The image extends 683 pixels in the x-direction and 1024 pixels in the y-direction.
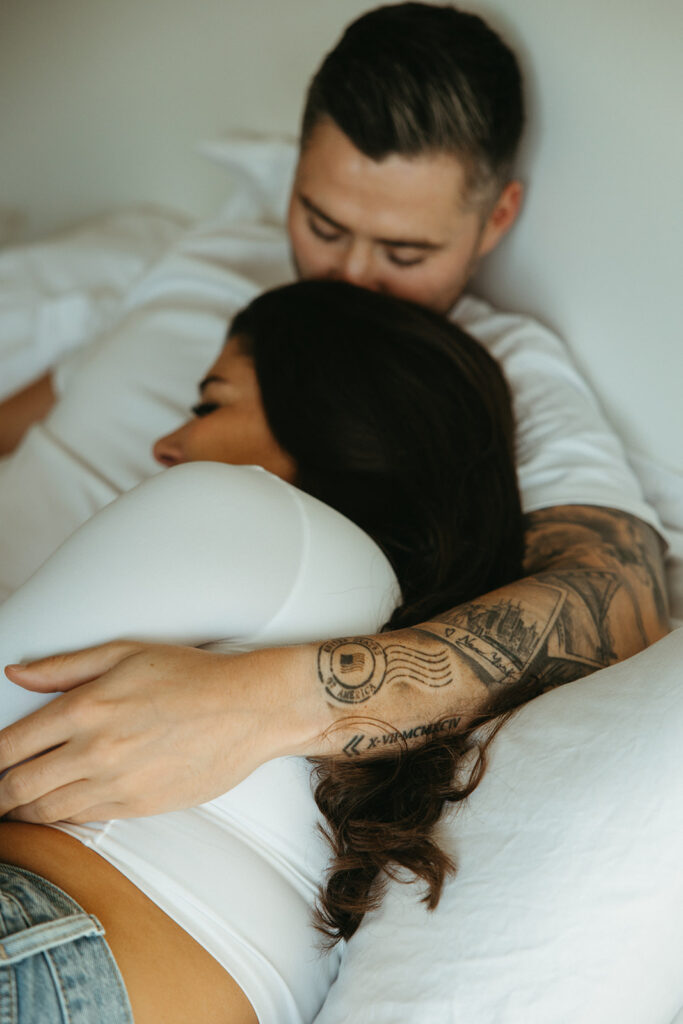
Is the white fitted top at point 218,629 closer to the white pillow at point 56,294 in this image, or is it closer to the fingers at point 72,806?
the fingers at point 72,806

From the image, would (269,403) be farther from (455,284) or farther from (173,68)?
(173,68)

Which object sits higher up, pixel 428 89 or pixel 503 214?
pixel 428 89

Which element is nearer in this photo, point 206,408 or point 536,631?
point 536,631

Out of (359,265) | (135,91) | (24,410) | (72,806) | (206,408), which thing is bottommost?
(24,410)

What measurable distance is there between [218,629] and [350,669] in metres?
0.12

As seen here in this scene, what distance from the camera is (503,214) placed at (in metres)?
1.34

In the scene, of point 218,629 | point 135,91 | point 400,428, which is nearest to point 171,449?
point 400,428

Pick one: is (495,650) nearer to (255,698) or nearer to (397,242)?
(255,698)

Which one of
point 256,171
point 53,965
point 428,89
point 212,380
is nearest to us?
point 53,965

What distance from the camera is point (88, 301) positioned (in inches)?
63.4

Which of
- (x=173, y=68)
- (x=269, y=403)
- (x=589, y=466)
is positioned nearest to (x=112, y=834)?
(x=269, y=403)

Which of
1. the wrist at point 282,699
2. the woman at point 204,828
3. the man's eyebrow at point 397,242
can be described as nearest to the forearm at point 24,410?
the man's eyebrow at point 397,242

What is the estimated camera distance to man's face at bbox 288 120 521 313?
4.01ft

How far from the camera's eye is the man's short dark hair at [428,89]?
3.92ft
